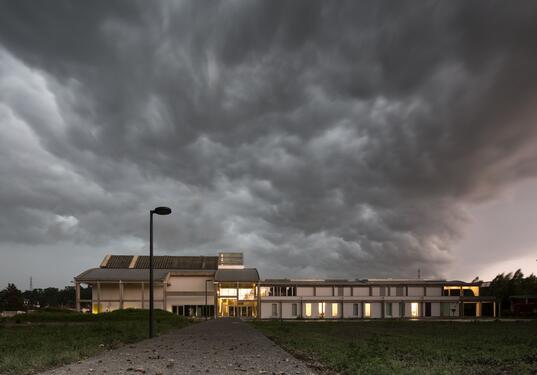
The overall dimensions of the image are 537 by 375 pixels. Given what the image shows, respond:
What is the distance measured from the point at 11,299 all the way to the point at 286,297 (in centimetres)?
8131

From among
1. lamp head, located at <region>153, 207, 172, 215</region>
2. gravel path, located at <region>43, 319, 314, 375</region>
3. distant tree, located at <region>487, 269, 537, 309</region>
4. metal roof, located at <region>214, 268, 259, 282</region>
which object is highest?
lamp head, located at <region>153, 207, 172, 215</region>

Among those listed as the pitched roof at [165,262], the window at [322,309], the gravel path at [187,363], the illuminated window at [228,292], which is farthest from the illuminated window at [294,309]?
the gravel path at [187,363]

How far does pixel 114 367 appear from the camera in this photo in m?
13.0

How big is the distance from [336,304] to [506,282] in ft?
141

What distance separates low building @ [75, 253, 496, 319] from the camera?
9031 cm

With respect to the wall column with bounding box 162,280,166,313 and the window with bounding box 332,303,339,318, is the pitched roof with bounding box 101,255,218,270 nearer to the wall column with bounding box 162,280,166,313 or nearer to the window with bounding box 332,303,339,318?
the wall column with bounding box 162,280,166,313

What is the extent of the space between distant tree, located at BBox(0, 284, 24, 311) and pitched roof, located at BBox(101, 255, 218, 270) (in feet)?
126

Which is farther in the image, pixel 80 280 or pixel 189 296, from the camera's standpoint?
pixel 189 296

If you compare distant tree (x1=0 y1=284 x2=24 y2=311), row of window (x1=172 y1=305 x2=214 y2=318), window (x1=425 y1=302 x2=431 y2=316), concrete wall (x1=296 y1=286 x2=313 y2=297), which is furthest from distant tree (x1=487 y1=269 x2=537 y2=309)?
distant tree (x1=0 y1=284 x2=24 y2=311)

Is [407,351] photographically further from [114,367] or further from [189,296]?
[189,296]

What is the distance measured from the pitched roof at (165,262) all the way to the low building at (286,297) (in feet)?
29.3

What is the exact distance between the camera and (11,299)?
12925 cm

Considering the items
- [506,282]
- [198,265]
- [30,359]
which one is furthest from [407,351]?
[506,282]

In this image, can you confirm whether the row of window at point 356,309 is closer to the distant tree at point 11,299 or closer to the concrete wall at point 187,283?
the concrete wall at point 187,283
